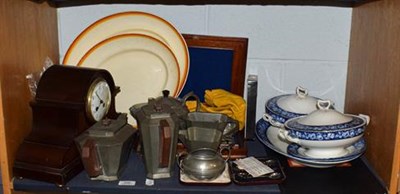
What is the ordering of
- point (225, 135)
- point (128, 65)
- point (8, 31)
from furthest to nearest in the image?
point (128, 65)
point (225, 135)
point (8, 31)

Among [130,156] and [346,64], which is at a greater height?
[346,64]

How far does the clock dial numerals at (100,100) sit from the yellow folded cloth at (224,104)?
23 cm

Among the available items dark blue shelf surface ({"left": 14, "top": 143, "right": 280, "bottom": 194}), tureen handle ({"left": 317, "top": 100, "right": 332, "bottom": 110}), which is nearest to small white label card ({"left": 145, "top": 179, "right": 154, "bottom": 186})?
dark blue shelf surface ({"left": 14, "top": 143, "right": 280, "bottom": 194})

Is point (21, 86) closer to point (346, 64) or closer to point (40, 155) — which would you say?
point (40, 155)

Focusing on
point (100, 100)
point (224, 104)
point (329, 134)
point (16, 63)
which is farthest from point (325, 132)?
point (16, 63)

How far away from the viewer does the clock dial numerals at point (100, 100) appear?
3.82 feet

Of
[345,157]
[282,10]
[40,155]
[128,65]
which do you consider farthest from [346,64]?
[40,155]

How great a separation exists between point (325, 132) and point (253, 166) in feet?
0.60

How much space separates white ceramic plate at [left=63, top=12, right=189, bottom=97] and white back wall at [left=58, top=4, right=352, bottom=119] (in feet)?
0.11

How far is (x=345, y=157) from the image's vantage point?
116cm

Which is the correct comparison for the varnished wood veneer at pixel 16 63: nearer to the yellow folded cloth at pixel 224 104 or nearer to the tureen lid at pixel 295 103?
the yellow folded cloth at pixel 224 104

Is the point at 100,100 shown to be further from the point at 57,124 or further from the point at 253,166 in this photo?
the point at 253,166

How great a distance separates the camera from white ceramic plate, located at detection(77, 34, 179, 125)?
133 cm

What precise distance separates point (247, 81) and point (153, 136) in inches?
13.0
